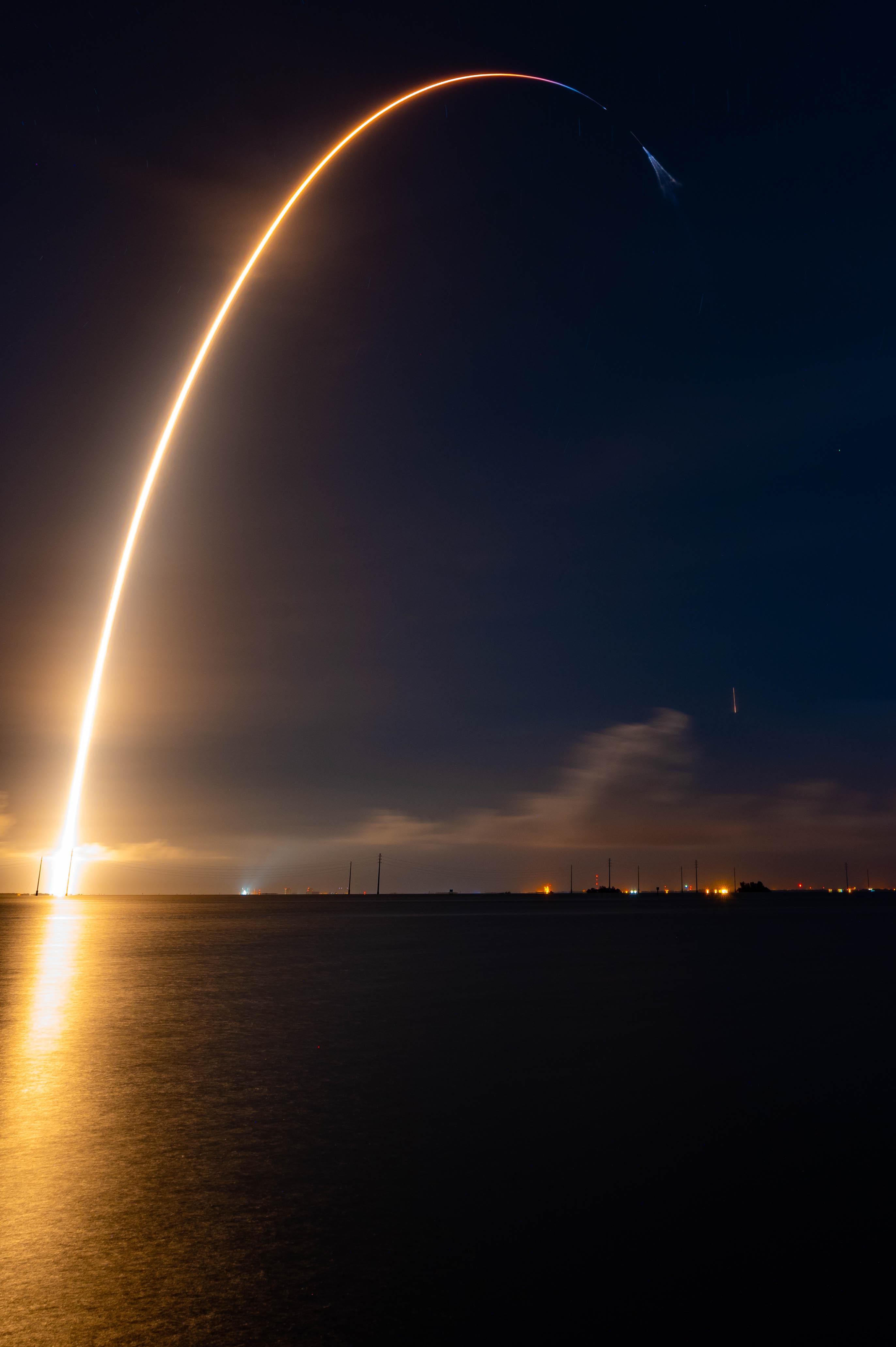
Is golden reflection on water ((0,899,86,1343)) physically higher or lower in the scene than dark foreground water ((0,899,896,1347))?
lower

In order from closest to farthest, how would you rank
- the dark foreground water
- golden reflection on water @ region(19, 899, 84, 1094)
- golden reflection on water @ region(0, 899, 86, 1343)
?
the dark foreground water, golden reflection on water @ region(0, 899, 86, 1343), golden reflection on water @ region(19, 899, 84, 1094)

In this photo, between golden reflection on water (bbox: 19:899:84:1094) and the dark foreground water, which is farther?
golden reflection on water (bbox: 19:899:84:1094)

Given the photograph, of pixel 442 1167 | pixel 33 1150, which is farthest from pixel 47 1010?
pixel 442 1167

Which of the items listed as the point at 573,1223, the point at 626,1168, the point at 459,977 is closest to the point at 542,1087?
the point at 626,1168

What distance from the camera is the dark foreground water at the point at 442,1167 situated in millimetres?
5316

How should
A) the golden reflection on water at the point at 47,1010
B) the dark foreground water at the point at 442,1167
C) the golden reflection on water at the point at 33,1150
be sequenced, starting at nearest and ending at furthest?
the dark foreground water at the point at 442,1167 → the golden reflection on water at the point at 33,1150 → the golden reflection on water at the point at 47,1010

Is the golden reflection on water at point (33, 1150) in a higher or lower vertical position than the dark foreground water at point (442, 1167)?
lower

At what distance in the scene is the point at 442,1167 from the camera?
7832 millimetres

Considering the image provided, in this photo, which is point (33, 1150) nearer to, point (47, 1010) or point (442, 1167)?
point (442, 1167)

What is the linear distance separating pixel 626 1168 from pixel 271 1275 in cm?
344

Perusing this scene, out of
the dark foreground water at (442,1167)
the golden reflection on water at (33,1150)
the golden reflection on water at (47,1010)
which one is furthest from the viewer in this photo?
the golden reflection on water at (47,1010)

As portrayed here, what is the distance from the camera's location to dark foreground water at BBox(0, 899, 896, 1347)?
5316mm

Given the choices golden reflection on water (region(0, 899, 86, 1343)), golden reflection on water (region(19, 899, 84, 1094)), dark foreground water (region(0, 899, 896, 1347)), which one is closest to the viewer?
dark foreground water (region(0, 899, 896, 1347))

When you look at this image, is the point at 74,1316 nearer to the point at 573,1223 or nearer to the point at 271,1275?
the point at 271,1275
